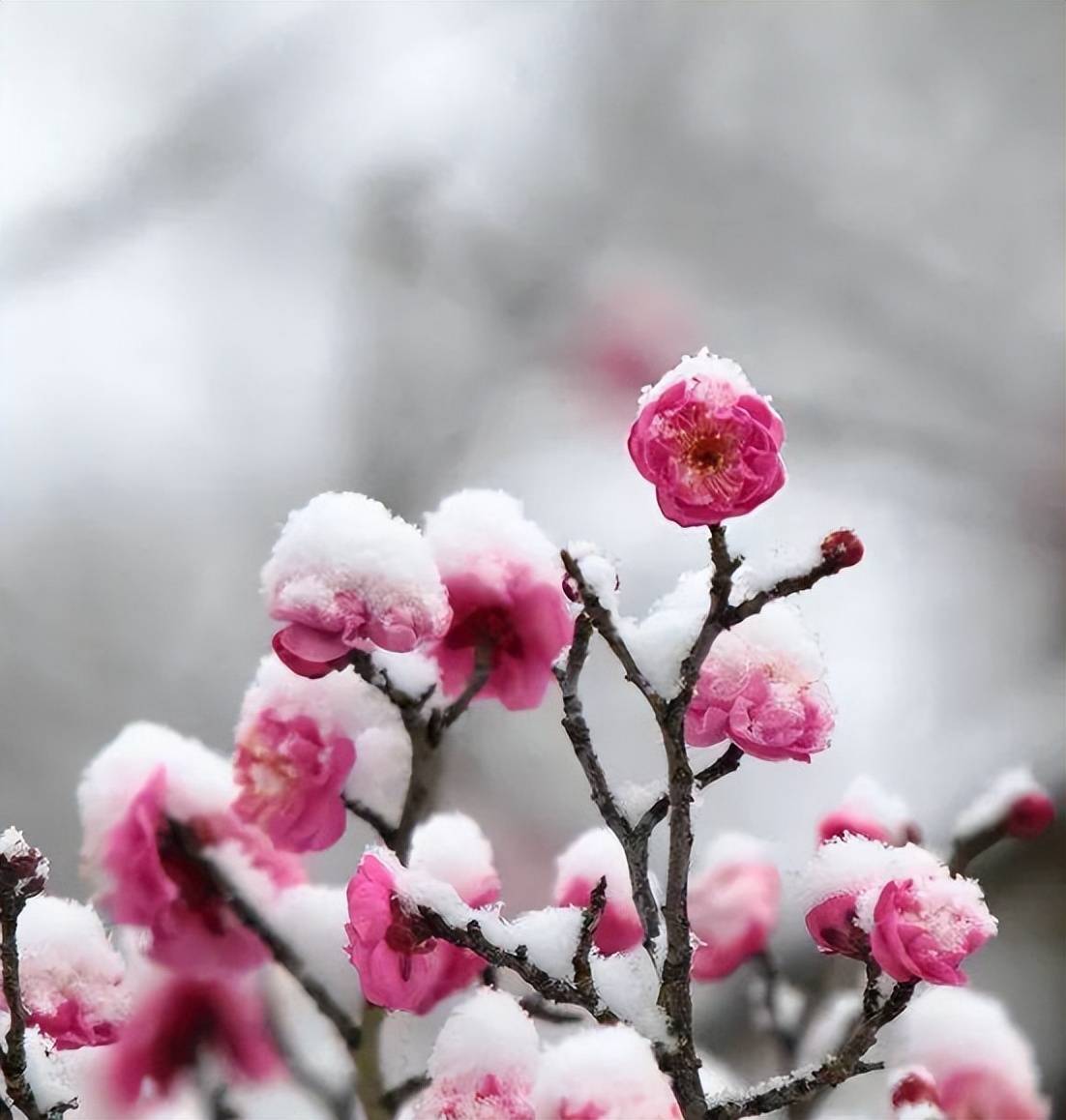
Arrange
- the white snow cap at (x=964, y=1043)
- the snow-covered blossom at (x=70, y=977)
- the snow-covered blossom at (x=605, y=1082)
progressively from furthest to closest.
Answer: the white snow cap at (x=964, y=1043), the snow-covered blossom at (x=70, y=977), the snow-covered blossom at (x=605, y=1082)

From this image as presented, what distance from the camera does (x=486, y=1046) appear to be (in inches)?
11.2

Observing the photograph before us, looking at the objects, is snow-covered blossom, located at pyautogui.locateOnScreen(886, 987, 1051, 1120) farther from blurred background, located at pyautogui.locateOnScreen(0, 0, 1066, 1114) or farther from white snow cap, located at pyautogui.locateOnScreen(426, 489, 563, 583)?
blurred background, located at pyautogui.locateOnScreen(0, 0, 1066, 1114)

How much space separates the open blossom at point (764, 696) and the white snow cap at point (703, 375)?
2.4 inches

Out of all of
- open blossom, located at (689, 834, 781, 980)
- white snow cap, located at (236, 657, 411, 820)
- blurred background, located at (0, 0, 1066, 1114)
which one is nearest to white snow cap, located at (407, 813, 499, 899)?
white snow cap, located at (236, 657, 411, 820)

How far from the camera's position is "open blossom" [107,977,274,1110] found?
40 centimetres

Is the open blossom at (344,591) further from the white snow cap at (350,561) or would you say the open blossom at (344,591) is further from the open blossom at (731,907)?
the open blossom at (731,907)

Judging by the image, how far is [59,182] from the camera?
1295mm

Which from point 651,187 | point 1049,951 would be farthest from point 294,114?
point 1049,951

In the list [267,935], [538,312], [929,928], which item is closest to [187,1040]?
[267,935]

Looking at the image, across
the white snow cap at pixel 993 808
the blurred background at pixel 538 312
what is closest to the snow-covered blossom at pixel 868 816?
the white snow cap at pixel 993 808

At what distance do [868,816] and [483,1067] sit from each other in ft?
0.54

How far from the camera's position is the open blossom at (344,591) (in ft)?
0.98

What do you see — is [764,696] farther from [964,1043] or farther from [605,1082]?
[964,1043]

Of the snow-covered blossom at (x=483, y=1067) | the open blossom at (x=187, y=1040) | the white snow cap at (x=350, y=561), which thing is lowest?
the snow-covered blossom at (x=483, y=1067)
